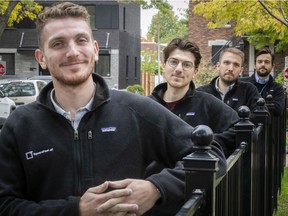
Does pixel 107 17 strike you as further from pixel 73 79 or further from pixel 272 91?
pixel 73 79

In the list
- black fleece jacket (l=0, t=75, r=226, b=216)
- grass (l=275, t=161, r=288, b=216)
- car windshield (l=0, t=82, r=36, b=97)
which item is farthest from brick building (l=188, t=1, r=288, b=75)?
black fleece jacket (l=0, t=75, r=226, b=216)

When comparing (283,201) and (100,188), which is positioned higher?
(100,188)

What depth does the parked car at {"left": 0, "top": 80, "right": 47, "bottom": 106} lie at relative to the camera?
85.2 feet

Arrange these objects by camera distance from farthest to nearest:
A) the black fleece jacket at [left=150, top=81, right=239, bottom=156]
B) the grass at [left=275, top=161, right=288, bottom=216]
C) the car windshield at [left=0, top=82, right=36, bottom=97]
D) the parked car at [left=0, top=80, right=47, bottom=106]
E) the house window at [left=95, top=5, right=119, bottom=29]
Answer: the house window at [left=95, top=5, right=119, bottom=29] < the car windshield at [left=0, top=82, right=36, bottom=97] < the parked car at [left=0, top=80, right=47, bottom=106] < the grass at [left=275, top=161, right=288, bottom=216] < the black fleece jacket at [left=150, top=81, right=239, bottom=156]

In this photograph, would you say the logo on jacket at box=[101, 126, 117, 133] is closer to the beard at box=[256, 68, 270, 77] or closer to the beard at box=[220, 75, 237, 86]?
the beard at box=[220, 75, 237, 86]

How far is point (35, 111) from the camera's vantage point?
2.97 m

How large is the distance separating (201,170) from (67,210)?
2.07 ft

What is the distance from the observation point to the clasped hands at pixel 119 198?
2.60 m

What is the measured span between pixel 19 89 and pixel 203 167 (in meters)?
24.4

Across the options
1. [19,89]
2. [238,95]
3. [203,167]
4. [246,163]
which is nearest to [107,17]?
[19,89]

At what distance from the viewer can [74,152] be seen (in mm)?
2848

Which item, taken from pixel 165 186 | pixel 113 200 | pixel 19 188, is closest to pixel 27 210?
pixel 19 188

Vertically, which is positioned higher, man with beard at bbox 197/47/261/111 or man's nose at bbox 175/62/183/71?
man's nose at bbox 175/62/183/71

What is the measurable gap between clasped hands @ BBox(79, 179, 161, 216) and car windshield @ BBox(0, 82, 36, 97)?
23776 mm
